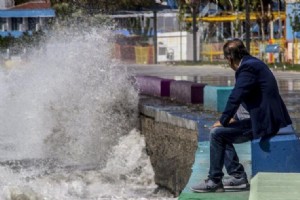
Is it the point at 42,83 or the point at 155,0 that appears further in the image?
the point at 155,0

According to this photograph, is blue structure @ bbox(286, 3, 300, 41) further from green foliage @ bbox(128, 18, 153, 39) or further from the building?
green foliage @ bbox(128, 18, 153, 39)

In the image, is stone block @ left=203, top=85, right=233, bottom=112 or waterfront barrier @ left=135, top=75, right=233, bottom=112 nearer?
stone block @ left=203, top=85, right=233, bottom=112

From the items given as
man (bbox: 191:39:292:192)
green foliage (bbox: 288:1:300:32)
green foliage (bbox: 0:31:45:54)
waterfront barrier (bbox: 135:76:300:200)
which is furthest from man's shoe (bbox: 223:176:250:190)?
green foliage (bbox: 0:31:45:54)

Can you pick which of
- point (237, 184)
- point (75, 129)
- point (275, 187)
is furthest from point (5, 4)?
point (275, 187)

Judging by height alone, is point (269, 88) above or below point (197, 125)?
above

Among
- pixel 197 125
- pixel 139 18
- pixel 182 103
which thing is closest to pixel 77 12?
pixel 139 18

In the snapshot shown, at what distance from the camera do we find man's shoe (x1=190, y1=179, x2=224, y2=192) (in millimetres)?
9672

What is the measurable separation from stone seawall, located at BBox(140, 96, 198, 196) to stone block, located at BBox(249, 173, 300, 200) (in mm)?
5734

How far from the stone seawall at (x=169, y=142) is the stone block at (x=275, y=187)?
5.73 metres

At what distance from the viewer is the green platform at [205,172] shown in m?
9.48

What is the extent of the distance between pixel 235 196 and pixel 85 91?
11.6 m

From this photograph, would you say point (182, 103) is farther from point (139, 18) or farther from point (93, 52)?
point (139, 18)

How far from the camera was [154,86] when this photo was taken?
22.6 m

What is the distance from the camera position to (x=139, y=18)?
217 feet
